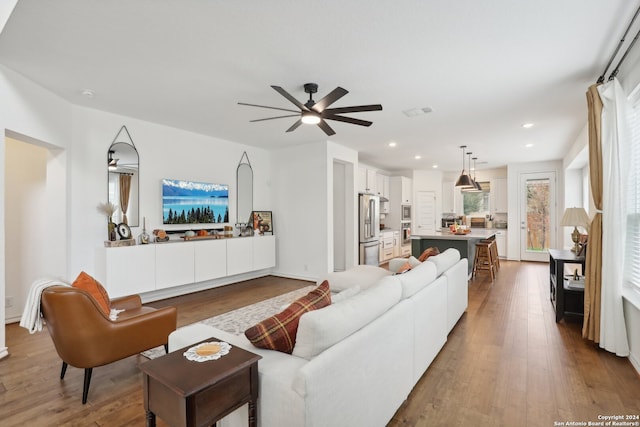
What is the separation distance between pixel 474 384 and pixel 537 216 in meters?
7.43

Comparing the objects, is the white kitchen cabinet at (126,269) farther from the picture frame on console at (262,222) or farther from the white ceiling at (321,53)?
the picture frame on console at (262,222)

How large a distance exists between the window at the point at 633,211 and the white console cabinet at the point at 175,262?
5030 millimetres

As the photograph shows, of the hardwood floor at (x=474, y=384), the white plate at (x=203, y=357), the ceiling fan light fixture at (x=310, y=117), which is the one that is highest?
the ceiling fan light fixture at (x=310, y=117)

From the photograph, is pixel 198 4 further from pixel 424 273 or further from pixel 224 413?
pixel 424 273

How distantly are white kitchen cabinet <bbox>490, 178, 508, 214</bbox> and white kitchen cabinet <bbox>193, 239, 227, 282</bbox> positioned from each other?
7765 mm

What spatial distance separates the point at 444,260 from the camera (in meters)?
3.27

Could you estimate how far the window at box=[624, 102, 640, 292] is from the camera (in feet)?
8.91

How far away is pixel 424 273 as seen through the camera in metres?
2.62

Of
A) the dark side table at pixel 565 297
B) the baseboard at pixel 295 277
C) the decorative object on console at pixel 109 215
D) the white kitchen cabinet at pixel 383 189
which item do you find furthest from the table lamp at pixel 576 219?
the decorative object on console at pixel 109 215

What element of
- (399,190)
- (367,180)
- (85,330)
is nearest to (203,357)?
(85,330)

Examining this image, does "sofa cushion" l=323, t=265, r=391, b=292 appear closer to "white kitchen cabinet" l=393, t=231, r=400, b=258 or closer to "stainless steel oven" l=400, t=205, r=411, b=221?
"white kitchen cabinet" l=393, t=231, r=400, b=258

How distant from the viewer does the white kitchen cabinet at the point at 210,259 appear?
4.92 metres

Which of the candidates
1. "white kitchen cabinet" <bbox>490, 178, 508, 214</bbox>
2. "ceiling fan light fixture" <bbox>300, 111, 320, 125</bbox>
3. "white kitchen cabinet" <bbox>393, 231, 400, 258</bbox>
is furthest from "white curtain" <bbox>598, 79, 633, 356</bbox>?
"white kitchen cabinet" <bbox>490, 178, 508, 214</bbox>

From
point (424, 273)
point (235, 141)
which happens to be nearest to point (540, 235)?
point (424, 273)
